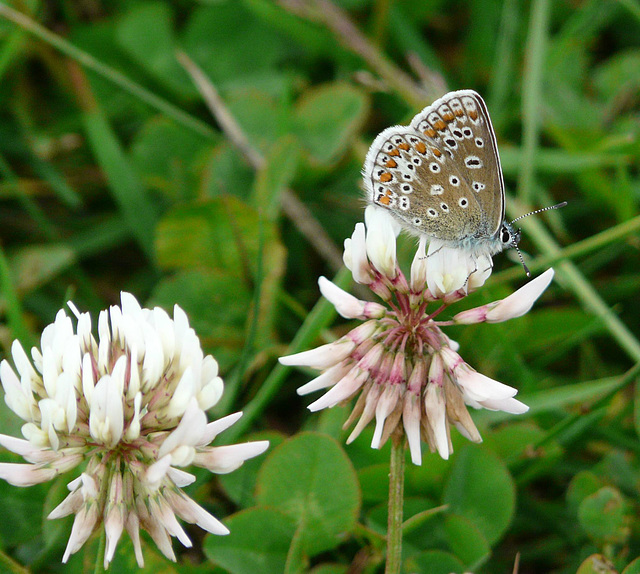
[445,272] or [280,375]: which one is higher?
[445,272]

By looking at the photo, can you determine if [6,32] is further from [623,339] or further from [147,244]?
[623,339]

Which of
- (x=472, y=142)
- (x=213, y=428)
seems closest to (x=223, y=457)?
(x=213, y=428)

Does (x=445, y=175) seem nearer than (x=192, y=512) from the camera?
No

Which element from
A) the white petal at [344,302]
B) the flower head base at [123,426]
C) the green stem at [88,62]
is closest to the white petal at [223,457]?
the flower head base at [123,426]

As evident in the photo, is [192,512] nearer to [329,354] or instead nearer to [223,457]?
[223,457]

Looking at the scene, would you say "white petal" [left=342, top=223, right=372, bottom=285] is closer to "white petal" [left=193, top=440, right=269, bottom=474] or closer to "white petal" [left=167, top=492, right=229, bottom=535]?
"white petal" [left=193, top=440, right=269, bottom=474]

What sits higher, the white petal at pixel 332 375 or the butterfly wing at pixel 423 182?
the butterfly wing at pixel 423 182

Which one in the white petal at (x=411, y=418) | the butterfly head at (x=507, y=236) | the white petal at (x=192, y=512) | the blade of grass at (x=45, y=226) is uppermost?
the butterfly head at (x=507, y=236)

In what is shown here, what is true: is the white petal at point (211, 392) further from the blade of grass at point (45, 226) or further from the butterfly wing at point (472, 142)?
the blade of grass at point (45, 226)
